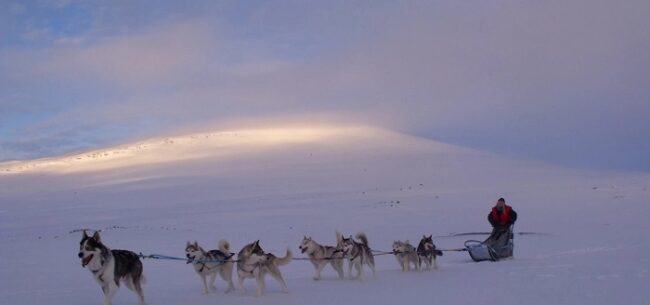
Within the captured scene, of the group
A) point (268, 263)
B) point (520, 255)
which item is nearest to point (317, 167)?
point (520, 255)

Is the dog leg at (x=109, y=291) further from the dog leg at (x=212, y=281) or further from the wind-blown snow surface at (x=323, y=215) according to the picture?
the dog leg at (x=212, y=281)

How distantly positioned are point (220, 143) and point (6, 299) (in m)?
41.5

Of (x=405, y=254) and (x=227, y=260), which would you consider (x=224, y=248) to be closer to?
(x=227, y=260)

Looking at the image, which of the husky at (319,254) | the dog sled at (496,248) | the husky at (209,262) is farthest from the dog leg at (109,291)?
the dog sled at (496,248)

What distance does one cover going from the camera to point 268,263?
356 inches

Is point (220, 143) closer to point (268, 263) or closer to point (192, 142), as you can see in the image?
point (192, 142)

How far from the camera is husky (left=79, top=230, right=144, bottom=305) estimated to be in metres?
7.36

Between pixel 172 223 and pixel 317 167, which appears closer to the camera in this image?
pixel 172 223

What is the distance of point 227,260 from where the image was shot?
30.2 ft

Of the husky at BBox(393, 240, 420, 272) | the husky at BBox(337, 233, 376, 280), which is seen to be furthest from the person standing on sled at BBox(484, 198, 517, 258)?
the husky at BBox(337, 233, 376, 280)

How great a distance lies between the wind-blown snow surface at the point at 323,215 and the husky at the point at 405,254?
25cm

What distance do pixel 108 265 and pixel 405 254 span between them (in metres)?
5.40

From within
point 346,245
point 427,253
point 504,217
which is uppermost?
point 504,217

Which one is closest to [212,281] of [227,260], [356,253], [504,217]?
[227,260]
